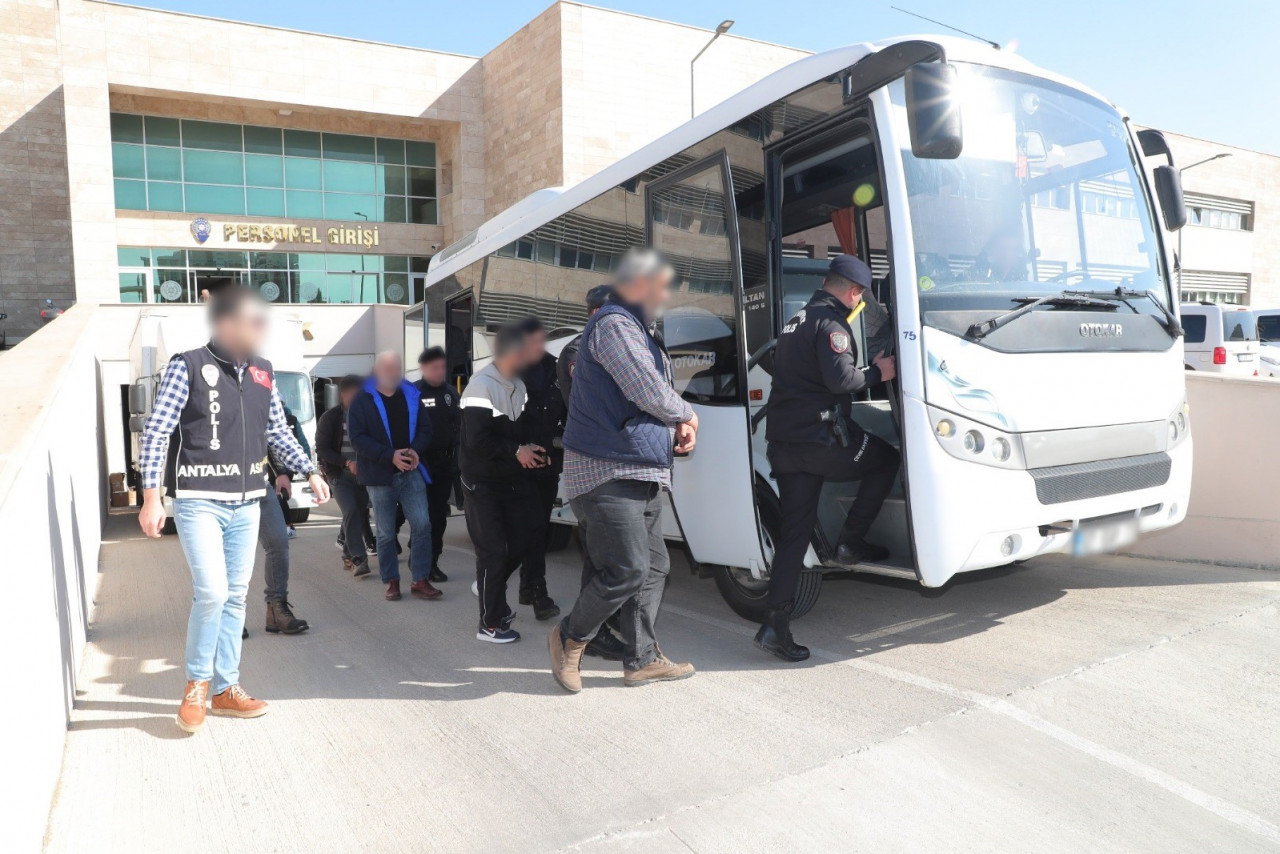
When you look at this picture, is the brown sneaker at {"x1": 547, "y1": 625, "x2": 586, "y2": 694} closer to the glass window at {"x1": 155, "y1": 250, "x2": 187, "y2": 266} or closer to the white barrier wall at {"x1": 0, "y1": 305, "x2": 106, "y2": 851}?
the white barrier wall at {"x1": 0, "y1": 305, "x2": 106, "y2": 851}

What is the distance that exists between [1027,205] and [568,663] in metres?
3.25

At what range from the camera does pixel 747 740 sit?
3.69 metres

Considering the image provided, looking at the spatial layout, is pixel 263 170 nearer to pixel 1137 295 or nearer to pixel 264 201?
pixel 264 201

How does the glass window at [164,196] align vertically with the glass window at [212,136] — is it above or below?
below

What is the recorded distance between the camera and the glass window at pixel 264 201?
31.3 metres

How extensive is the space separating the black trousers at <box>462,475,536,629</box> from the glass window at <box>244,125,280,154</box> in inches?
1200

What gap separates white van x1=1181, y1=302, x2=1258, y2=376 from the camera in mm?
17141

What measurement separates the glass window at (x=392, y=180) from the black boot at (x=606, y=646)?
3132 cm

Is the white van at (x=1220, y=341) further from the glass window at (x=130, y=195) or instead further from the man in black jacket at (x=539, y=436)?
the glass window at (x=130, y=195)

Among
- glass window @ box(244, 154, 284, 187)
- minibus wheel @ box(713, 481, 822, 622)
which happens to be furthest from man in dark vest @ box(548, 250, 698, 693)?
glass window @ box(244, 154, 284, 187)

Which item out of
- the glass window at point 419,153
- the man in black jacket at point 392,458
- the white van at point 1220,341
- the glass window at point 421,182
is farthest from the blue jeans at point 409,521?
the glass window at point 419,153

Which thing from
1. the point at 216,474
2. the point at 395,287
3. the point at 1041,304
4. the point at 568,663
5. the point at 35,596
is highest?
the point at 395,287

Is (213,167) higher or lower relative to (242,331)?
higher

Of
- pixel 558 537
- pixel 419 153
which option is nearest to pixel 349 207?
pixel 419 153
